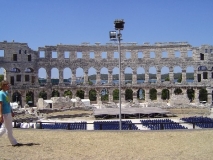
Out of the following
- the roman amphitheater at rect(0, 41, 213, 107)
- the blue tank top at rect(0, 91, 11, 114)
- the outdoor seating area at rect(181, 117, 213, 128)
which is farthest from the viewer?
the roman amphitheater at rect(0, 41, 213, 107)

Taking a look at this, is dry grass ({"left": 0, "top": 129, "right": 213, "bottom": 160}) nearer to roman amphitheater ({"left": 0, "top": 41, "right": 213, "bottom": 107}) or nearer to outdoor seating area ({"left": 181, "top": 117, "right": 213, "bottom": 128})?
outdoor seating area ({"left": 181, "top": 117, "right": 213, "bottom": 128})

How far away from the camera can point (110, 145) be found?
11148 mm

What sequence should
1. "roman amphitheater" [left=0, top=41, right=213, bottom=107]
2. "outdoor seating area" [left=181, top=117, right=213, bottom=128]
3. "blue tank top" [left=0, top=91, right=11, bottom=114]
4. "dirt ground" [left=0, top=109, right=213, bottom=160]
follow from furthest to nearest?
1. "roman amphitheater" [left=0, top=41, right=213, bottom=107]
2. "outdoor seating area" [left=181, top=117, right=213, bottom=128]
3. "blue tank top" [left=0, top=91, right=11, bottom=114]
4. "dirt ground" [left=0, top=109, right=213, bottom=160]

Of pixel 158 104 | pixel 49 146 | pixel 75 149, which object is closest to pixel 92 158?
pixel 75 149

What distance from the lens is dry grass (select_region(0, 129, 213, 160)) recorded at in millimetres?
9430

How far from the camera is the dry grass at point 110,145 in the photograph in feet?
30.9

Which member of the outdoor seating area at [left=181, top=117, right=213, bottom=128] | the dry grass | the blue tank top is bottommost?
the outdoor seating area at [left=181, top=117, right=213, bottom=128]

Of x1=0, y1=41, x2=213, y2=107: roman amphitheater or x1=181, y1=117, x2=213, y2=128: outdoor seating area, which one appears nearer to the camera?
x1=181, y1=117, x2=213, y2=128: outdoor seating area

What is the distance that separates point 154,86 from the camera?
48125 millimetres

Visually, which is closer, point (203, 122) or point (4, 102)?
point (4, 102)

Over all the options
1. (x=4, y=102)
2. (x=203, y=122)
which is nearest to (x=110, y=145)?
(x=4, y=102)

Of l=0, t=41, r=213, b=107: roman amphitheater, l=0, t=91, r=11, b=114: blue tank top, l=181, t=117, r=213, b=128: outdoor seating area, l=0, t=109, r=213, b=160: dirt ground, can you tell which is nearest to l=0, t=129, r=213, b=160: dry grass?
l=0, t=109, r=213, b=160: dirt ground

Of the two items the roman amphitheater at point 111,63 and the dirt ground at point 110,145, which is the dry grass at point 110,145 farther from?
the roman amphitheater at point 111,63

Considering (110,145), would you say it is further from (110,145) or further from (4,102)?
(4,102)
